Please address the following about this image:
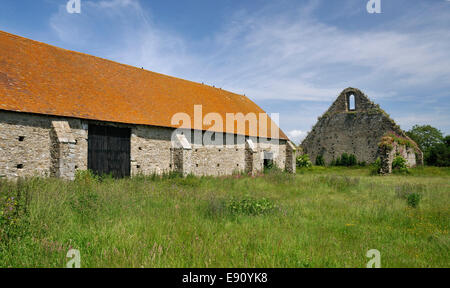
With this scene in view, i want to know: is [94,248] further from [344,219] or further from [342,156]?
[342,156]

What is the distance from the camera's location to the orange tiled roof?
460 inches

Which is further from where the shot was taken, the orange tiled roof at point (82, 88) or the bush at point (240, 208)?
the orange tiled roof at point (82, 88)

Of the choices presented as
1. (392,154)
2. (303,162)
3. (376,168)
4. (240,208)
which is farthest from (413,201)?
(303,162)

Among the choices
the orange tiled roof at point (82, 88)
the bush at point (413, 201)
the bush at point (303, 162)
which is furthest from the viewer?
the bush at point (303, 162)

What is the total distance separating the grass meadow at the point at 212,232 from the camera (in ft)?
13.1

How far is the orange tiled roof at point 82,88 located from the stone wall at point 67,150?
1.70 feet

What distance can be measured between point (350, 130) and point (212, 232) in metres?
26.6

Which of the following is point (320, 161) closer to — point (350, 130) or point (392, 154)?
point (350, 130)

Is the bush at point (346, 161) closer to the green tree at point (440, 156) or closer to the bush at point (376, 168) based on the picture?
the bush at point (376, 168)

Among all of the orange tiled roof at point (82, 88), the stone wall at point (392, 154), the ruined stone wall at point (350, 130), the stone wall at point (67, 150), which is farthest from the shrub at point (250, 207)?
the ruined stone wall at point (350, 130)

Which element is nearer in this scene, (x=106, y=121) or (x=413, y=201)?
(x=413, y=201)

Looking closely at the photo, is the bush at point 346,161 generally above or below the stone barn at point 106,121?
below

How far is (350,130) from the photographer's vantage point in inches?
1105
